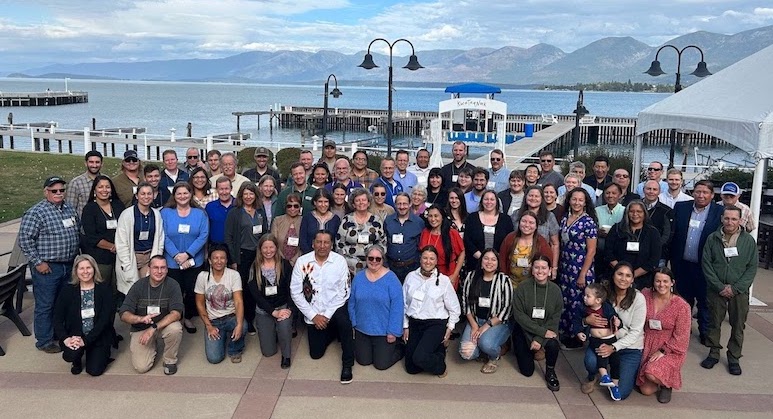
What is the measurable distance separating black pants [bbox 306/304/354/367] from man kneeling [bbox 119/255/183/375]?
1198 mm

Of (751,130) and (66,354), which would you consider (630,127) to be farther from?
(66,354)

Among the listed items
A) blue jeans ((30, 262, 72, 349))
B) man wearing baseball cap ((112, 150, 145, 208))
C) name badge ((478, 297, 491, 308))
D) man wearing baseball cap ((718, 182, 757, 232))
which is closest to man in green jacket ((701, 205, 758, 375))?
man wearing baseball cap ((718, 182, 757, 232))

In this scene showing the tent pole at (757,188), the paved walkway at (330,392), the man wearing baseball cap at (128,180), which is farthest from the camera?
the tent pole at (757,188)

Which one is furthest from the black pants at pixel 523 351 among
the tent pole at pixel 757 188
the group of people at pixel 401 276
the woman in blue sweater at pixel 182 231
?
the tent pole at pixel 757 188

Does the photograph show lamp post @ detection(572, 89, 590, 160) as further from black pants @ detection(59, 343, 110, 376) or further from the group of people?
black pants @ detection(59, 343, 110, 376)

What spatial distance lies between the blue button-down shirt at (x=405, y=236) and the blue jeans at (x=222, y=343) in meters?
1.59

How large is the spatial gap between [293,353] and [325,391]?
0.92 metres

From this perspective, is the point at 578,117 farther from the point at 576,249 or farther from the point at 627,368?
the point at 627,368

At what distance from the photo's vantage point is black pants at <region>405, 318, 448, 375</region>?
5.52m

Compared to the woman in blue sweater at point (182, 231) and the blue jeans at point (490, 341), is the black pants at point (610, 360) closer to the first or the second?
the blue jeans at point (490, 341)

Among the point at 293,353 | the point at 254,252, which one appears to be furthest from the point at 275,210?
the point at 293,353

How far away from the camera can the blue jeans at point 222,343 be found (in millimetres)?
5781

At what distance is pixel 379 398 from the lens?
5152 millimetres

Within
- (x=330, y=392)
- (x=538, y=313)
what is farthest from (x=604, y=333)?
(x=330, y=392)
